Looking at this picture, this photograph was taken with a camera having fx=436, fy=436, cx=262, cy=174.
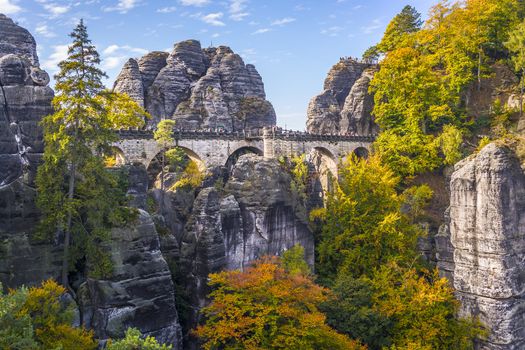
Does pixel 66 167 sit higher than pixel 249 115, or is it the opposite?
pixel 249 115

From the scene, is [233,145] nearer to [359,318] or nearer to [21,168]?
[359,318]

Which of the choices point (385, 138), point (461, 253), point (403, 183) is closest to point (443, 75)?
point (385, 138)

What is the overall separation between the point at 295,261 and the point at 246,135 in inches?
693

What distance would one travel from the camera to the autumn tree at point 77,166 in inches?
748

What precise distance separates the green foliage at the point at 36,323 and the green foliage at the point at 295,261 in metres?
12.6

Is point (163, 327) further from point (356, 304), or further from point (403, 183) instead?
point (403, 183)

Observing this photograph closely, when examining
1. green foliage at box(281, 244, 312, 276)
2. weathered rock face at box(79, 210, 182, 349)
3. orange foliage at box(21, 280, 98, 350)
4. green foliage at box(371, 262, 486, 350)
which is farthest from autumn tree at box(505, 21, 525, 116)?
orange foliage at box(21, 280, 98, 350)

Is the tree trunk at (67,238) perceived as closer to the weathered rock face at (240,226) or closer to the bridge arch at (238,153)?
the weathered rock face at (240,226)

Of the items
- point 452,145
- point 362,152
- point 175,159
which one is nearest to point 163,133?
point 175,159

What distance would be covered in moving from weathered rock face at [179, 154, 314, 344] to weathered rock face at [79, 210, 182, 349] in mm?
3224

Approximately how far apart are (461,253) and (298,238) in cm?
968

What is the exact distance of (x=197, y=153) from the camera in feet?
124

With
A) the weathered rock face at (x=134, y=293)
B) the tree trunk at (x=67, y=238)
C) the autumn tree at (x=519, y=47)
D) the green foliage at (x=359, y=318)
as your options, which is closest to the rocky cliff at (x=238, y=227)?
the weathered rock face at (x=134, y=293)

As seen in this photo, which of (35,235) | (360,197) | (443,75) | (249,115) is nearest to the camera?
(35,235)
